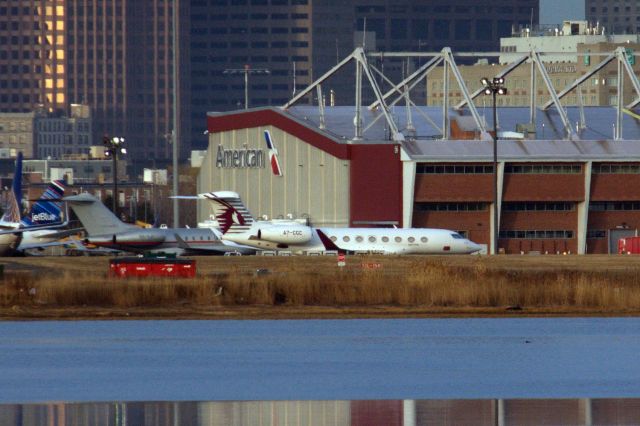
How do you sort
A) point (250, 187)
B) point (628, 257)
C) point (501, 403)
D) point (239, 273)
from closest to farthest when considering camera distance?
point (501, 403) < point (239, 273) < point (628, 257) < point (250, 187)

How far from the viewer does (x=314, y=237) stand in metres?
136

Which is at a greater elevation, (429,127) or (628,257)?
(429,127)

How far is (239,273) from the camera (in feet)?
326

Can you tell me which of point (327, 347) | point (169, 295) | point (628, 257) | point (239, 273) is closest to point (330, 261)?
point (239, 273)

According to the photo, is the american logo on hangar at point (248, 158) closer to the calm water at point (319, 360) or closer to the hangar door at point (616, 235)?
the hangar door at point (616, 235)

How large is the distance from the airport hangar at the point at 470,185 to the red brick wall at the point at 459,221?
0.09 metres

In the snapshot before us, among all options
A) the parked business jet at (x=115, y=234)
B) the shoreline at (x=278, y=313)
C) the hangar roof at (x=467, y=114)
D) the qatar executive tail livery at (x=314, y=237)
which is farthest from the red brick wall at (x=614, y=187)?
the shoreline at (x=278, y=313)

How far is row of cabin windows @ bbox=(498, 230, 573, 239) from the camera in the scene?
16338cm

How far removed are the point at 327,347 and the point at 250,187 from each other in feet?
370

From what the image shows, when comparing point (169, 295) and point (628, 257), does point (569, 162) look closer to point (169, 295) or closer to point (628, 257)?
point (628, 257)

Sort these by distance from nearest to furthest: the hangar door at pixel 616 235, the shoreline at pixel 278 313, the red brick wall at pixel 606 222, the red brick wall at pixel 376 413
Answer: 1. the red brick wall at pixel 376 413
2. the shoreline at pixel 278 313
3. the red brick wall at pixel 606 222
4. the hangar door at pixel 616 235

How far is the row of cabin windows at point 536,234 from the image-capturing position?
163375 mm

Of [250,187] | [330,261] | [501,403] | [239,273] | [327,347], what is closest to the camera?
[501,403]

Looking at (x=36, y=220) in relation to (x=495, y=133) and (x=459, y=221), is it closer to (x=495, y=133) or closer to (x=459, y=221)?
(x=459, y=221)
